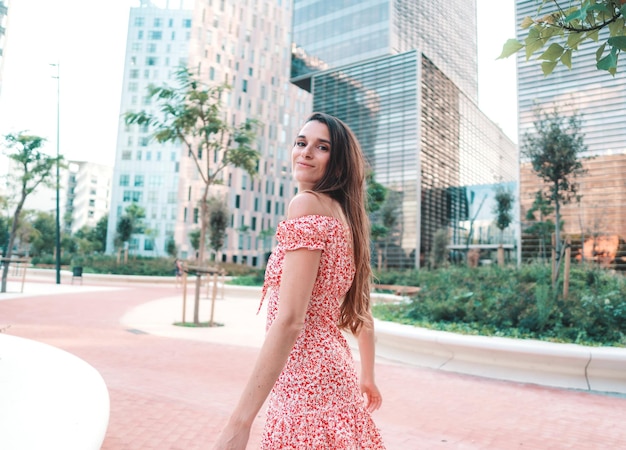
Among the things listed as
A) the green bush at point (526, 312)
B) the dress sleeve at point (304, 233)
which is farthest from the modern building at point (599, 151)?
the dress sleeve at point (304, 233)

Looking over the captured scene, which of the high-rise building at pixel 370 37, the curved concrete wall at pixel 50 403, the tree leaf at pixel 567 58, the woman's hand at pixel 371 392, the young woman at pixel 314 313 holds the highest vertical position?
the high-rise building at pixel 370 37

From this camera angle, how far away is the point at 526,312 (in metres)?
6.79

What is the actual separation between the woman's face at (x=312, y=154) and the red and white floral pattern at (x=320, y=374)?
0.23 meters

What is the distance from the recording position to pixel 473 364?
584 centimetres

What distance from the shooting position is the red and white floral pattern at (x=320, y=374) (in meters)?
1.16

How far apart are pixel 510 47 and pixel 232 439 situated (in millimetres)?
1654

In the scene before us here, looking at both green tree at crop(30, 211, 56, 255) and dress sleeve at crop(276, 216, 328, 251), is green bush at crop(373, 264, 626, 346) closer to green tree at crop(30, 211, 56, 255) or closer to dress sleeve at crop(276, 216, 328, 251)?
dress sleeve at crop(276, 216, 328, 251)

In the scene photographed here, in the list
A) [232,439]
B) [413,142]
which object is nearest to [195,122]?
[232,439]

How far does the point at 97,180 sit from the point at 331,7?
64.2 meters

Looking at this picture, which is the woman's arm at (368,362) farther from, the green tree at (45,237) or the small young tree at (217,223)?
the green tree at (45,237)

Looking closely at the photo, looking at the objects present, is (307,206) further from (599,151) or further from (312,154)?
(599,151)

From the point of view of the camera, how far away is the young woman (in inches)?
43.2

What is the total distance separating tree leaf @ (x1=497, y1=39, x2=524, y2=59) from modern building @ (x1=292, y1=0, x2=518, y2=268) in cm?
3833

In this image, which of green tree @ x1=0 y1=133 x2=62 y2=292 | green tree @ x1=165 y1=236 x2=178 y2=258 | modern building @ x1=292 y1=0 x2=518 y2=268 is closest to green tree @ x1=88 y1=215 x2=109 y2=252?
green tree @ x1=165 y1=236 x2=178 y2=258
